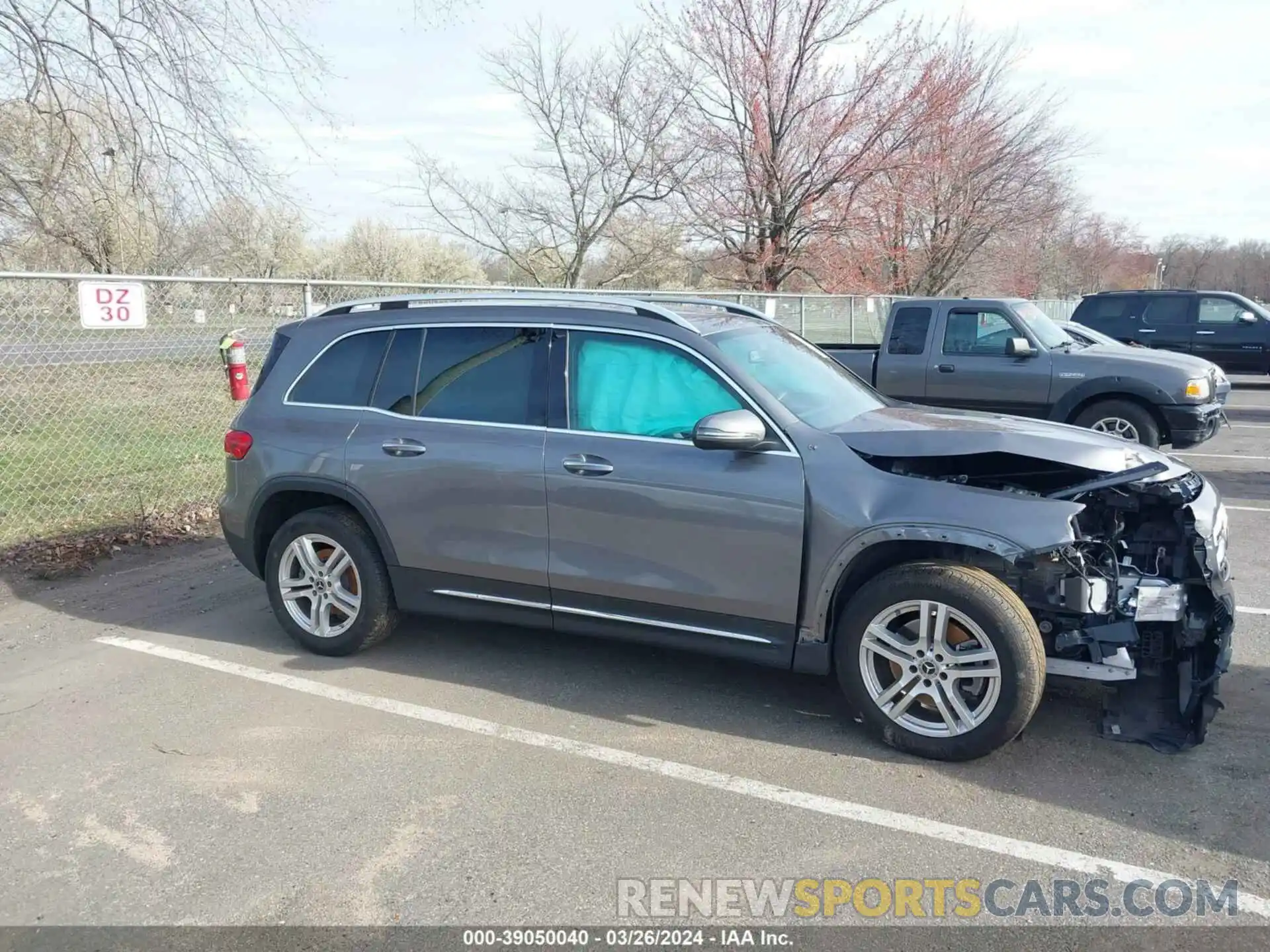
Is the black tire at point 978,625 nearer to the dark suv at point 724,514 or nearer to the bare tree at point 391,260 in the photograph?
the dark suv at point 724,514

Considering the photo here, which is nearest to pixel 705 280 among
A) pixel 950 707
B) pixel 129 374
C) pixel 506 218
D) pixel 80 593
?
pixel 506 218

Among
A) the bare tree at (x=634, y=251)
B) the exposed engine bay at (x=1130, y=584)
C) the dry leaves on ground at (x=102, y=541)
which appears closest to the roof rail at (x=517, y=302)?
the exposed engine bay at (x=1130, y=584)

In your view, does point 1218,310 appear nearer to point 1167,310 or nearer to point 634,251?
point 1167,310

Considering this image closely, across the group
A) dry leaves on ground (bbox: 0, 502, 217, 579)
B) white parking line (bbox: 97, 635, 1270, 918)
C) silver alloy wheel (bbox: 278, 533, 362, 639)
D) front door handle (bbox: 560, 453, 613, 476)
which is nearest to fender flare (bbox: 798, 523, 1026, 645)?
white parking line (bbox: 97, 635, 1270, 918)

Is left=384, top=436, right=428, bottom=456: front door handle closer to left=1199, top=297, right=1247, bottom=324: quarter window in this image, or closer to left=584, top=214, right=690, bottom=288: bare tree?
left=584, top=214, right=690, bottom=288: bare tree

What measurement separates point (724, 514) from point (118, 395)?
24.3 feet

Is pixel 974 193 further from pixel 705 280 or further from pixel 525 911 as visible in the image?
pixel 525 911

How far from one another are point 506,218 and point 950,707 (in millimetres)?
17020

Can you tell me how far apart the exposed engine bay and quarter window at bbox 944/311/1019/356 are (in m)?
6.16

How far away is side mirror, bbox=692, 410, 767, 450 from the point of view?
3.89 m

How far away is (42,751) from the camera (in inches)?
158

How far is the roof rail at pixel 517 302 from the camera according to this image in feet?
14.5

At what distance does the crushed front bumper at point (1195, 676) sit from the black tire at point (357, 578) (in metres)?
3.49
